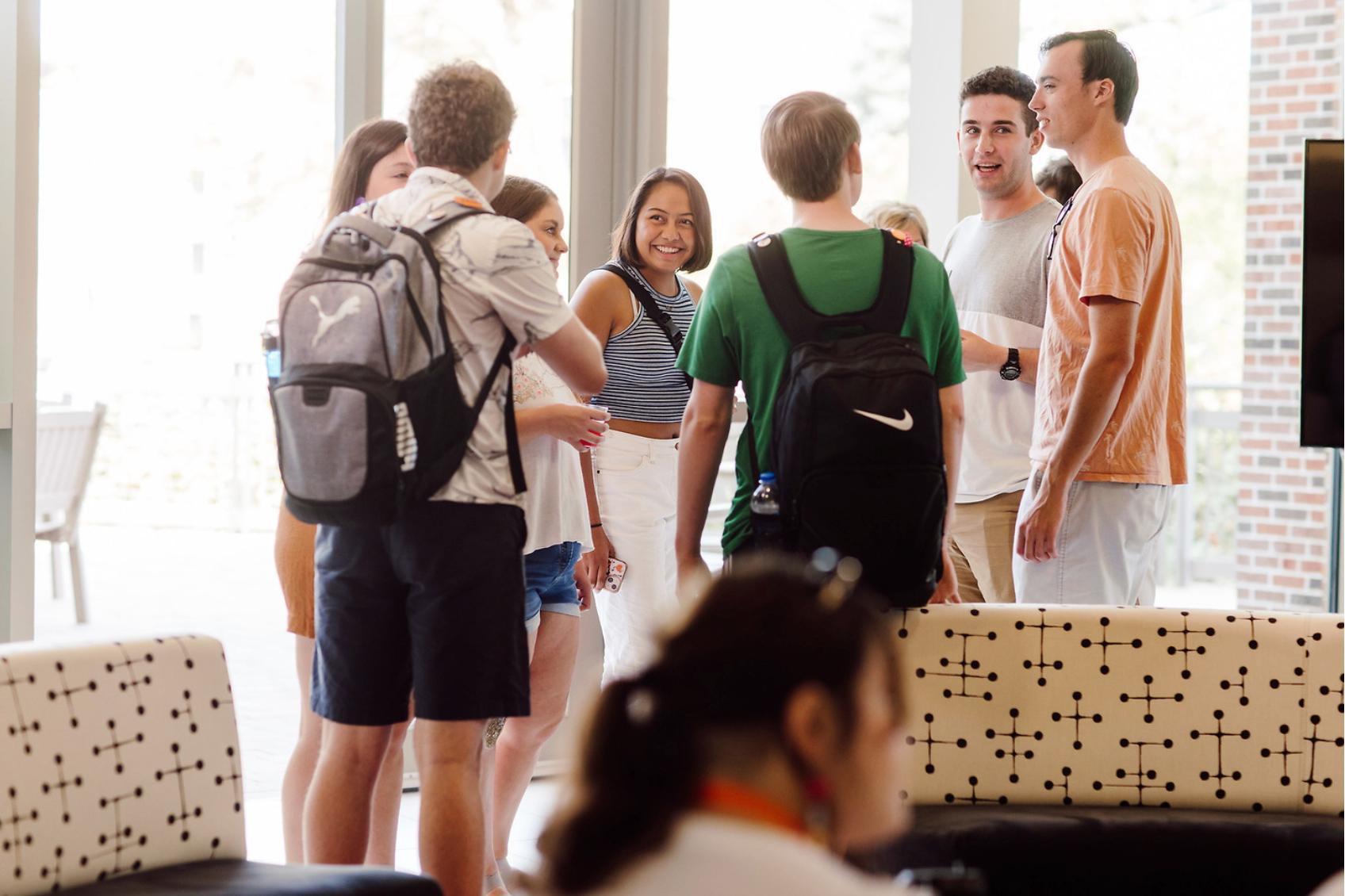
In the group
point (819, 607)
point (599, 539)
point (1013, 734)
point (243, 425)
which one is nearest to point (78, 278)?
point (243, 425)

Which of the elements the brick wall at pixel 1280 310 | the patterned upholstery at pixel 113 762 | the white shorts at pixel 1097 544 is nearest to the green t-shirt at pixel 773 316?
the white shorts at pixel 1097 544

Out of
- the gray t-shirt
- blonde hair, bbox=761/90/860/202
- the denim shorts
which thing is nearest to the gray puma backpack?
blonde hair, bbox=761/90/860/202

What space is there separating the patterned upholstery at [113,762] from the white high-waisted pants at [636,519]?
1.07 m

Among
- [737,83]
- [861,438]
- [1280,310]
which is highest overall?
[737,83]

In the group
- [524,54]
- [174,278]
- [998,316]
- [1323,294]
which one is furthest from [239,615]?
[1323,294]

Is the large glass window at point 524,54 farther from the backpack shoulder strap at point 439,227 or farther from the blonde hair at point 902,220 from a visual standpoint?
the backpack shoulder strap at point 439,227

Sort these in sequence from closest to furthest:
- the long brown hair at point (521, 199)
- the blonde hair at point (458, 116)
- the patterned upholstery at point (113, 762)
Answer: the patterned upholstery at point (113, 762)
the blonde hair at point (458, 116)
the long brown hair at point (521, 199)

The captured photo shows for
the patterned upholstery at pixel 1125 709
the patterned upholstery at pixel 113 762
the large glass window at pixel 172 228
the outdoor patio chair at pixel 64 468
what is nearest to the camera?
the patterned upholstery at pixel 113 762

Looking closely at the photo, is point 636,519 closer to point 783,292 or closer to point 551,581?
point 551,581

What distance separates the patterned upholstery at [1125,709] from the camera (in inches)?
101

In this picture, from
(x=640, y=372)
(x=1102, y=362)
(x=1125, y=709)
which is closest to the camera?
(x=1125, y=709)

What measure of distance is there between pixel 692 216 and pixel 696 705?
2.34 meters

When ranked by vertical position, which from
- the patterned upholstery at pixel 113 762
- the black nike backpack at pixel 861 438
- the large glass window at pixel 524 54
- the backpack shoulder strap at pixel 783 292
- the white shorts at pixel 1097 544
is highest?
the large glass window at pixel 524 54

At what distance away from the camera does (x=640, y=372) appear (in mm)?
3314
